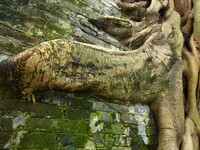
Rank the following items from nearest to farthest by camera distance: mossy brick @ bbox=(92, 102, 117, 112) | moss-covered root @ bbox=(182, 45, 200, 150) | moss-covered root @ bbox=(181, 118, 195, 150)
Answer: mossy brick @ bbox=(92, 102, 117, 112) → moss-covered root @ bbox=(181, 118, 195, 150) → moss-covered root @ bbox=(182, 45, 200, 150)

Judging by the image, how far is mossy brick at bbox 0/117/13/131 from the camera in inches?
69.2

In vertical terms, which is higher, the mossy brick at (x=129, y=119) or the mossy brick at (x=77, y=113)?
the mossy brick at (x=77, y=113)

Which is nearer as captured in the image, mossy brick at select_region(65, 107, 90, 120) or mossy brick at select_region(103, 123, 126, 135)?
mossy brick at select_region(65, 107, 90, 120)

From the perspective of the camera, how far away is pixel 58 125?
2092 mm

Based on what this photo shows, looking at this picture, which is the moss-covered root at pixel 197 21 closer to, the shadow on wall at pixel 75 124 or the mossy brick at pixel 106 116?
the shadow on wall at pixel 75 124

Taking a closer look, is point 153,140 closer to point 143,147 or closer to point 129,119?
point 143,147

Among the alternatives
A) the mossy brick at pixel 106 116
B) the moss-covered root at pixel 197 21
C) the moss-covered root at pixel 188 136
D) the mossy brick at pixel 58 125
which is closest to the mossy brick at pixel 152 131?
the moss-covered root at pixel 188 136

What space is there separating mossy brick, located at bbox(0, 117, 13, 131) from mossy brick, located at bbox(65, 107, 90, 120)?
1.68 feet

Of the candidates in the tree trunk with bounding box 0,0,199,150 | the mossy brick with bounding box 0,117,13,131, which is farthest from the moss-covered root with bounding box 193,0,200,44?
the mossy brick with bounding box 0,117,13,131

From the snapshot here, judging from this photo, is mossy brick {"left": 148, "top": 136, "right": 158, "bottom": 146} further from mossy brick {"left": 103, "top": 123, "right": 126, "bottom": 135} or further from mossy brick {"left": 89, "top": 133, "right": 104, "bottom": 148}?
mossy brick {"left": 89, "top": 133, "right": 104, "bottom": 148}

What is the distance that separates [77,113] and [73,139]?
0.76ft

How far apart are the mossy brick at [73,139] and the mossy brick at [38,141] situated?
0.17ft

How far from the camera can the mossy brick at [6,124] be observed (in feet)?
5.76

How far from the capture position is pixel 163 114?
2.99m
